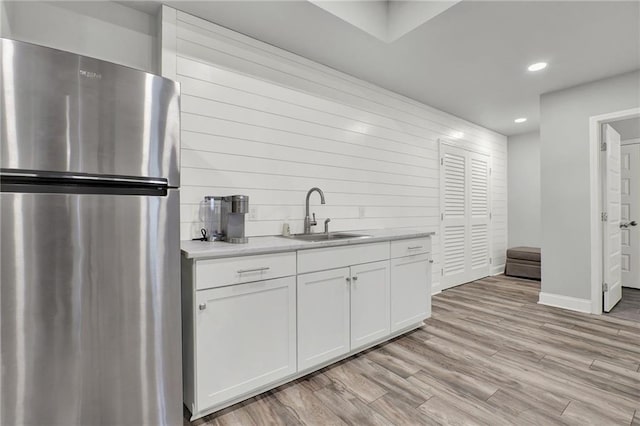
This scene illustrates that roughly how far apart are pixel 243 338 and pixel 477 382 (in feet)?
5.18

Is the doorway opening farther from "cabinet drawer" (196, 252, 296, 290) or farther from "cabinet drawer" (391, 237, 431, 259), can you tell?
"cabinet drawer" (196, 252, 296, 290)

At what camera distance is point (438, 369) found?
7.08 ft

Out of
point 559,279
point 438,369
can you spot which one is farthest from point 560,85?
point 438,369

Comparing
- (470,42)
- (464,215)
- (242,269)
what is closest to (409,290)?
(242,269)

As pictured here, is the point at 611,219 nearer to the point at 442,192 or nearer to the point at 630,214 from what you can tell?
the point at 630,214

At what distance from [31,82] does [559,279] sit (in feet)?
15.9

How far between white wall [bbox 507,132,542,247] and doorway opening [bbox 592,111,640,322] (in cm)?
111

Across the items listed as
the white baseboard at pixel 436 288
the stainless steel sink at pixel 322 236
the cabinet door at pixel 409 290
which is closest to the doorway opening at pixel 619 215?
the white baseboard at pixel 436 288

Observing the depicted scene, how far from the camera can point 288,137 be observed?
265cm

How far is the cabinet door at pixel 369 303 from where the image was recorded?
2.30 m

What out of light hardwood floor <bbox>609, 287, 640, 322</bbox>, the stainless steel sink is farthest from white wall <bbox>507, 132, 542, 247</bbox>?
the stainless steel sink

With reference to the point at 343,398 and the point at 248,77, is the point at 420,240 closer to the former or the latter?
the point at 343,398

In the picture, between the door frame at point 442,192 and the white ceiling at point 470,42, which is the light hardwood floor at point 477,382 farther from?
the white ceiling at point 470,42

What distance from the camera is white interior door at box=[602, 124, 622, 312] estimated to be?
3309 millimetres
